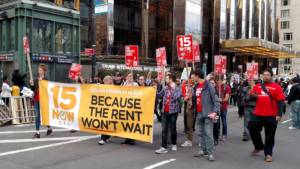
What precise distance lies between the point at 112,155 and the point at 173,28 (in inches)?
1482

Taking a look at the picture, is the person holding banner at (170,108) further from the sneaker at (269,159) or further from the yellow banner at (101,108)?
the sneaker at (269,159)

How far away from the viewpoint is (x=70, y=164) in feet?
26.8

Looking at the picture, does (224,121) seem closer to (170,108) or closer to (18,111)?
(170,108)

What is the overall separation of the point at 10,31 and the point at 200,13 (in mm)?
31360

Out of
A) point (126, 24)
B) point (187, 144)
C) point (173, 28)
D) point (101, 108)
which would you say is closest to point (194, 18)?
point (173, 28)

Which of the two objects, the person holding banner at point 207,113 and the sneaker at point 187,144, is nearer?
the person holding banner at point 207,113

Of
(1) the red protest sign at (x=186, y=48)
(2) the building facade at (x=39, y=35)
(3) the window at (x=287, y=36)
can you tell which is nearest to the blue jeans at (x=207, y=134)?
(1) the red protest sign at (x=186, y=48)

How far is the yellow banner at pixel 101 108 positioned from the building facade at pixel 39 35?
1024 centimetres

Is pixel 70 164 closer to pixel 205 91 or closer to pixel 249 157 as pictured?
pixel 205 91

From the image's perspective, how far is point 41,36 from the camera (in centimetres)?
2212

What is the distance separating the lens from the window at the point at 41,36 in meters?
21.7

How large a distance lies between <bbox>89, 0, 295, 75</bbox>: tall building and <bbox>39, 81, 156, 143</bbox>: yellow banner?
74.9ft

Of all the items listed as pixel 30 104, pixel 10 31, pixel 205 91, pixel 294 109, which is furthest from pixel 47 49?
pixel 205 91

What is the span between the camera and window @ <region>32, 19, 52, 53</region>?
21.7 meters
